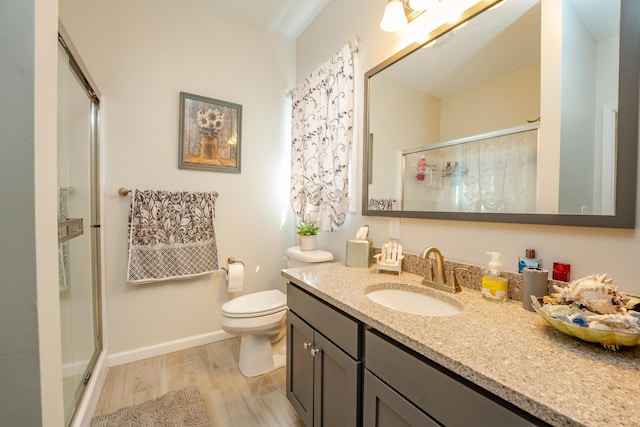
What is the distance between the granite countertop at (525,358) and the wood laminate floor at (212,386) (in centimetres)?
95

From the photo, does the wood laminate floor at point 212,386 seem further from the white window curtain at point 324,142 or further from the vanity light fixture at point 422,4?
the vanity light fixture at point 422,4

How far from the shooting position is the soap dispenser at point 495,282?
920 mm

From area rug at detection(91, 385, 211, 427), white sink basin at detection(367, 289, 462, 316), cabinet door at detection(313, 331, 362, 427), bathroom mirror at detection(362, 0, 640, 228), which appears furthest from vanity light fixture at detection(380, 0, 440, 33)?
area rug at detection(91, 385, 211, 427)

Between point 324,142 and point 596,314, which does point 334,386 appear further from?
point 324,142

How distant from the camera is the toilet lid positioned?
5.41 ft

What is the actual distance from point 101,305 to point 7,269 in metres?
1.45

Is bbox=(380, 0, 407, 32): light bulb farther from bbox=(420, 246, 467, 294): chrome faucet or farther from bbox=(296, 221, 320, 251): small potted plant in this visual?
bbox=(296, 221, 320, 251): small potted plant

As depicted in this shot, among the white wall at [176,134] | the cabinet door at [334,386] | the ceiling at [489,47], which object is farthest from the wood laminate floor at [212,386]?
the ceiling at [489,47]

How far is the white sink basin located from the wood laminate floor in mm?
815

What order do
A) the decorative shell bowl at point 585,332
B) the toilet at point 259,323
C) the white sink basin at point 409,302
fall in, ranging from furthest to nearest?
the toilet at point 259,323 → the white sink basin at point 409,302 → the decorative shell bowl at point 585,332

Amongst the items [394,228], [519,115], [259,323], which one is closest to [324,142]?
[394,228]

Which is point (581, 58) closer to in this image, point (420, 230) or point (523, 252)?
point (523, 252)

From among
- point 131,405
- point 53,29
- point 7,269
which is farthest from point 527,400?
point 131,405

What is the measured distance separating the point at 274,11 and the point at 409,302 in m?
2.32
